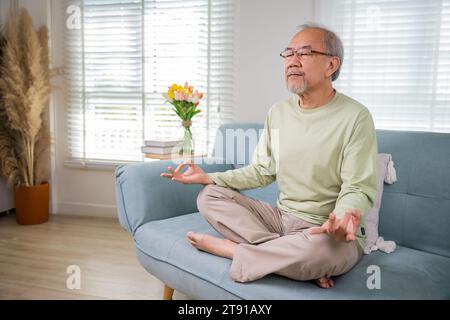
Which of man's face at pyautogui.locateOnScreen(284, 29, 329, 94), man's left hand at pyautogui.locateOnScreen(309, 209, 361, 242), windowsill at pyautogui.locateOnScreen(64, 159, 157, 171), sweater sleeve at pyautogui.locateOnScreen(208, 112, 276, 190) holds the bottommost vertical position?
windowsill at pyautogui.locateOnScreen(64, 159, 157, 171)

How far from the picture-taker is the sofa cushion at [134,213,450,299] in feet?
4.48

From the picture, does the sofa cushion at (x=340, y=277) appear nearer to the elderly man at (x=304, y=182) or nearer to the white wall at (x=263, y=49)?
the elderly man at (x=304, y=182)

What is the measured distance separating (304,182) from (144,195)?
0.74 metres

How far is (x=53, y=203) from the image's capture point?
12.9 ft

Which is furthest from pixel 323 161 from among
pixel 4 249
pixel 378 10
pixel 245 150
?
pixel 4 249

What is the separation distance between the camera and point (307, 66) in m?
1.75

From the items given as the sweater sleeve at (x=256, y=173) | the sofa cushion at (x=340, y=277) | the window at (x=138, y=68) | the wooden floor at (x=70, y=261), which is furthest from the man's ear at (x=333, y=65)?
the window at (x=138, y=68)

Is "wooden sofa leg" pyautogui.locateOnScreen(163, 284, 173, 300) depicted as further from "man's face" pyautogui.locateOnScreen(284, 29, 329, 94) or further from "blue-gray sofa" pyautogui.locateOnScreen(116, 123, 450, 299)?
"man's face" pyautogui.locateOnScreen(284, 29, 329, 94)

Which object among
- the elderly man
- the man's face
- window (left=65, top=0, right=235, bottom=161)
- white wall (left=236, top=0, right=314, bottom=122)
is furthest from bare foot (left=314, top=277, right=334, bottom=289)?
window (left=65, top=0, right=235, bottom=161)

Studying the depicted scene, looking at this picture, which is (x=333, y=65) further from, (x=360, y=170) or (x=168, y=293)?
(x=168, y=293)

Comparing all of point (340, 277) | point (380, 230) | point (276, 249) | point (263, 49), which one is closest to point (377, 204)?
point (380, 230)

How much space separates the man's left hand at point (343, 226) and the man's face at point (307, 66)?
1.98ft

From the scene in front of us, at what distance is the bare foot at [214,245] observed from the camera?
1599 millimetres
